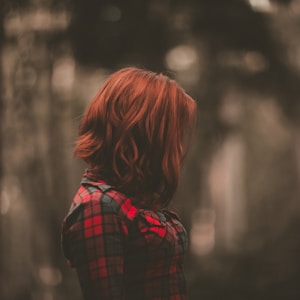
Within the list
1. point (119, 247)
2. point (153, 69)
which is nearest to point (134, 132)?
point (119, 247)

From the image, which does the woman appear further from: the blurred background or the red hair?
the blurred background

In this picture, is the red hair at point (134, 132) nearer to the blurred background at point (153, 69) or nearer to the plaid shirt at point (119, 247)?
the plaid shirt at point (119, 247)

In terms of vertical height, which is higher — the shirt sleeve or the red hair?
the red hair

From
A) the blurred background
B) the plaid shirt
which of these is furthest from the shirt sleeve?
the blurred background

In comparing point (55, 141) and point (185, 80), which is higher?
point (185, 80)

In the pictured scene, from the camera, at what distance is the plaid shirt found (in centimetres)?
123

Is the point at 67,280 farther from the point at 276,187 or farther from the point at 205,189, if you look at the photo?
the point at 276,187

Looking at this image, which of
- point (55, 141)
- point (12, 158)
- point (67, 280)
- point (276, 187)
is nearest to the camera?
point (12, 158)

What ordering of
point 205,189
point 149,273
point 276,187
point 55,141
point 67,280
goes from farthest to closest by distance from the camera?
point 276,187
point 205,189
point 67,280
point 55,141
point 149,273

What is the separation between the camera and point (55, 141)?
209 inches

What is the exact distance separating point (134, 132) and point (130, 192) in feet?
0.47

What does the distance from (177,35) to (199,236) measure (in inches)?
112

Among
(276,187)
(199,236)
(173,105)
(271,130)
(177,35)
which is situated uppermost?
(177,35)

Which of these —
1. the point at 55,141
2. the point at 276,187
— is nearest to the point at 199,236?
the point at 276,187
